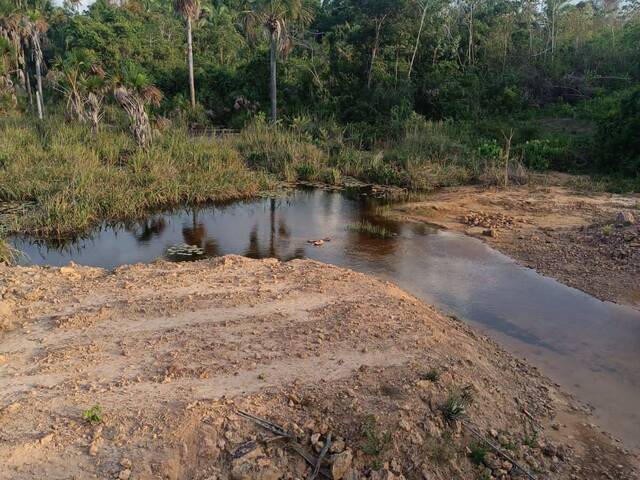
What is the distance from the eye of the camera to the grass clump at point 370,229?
1105 centimetres

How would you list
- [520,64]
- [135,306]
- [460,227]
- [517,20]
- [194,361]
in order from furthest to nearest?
1. [517,20]
2. [520,64]
3. [460,227]
4. [135,306]
5. [194,361]

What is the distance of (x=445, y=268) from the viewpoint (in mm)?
9156

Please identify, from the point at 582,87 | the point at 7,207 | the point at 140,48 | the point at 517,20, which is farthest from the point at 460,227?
the point at 140,48

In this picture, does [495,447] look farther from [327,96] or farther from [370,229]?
[327,96]

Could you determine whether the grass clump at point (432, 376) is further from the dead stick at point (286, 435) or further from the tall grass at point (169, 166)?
the tall grass at point (169, 166)

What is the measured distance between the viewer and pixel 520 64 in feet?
73.9

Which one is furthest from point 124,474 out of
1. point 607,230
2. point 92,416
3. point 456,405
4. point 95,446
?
point 607,230

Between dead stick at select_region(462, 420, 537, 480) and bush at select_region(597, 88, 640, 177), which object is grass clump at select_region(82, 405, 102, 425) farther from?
bush at select_region(597, 88, 640, 177)

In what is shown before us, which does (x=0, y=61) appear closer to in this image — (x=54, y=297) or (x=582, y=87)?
(x=54, y=297)

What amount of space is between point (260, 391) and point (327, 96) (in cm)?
1977

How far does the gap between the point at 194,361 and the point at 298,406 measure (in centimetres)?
111

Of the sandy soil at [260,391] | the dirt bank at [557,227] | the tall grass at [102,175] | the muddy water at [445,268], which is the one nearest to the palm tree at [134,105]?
the tall grass at [102,175]

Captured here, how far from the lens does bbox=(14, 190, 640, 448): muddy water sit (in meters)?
6.02

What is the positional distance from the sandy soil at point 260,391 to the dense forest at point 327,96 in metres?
5.25
